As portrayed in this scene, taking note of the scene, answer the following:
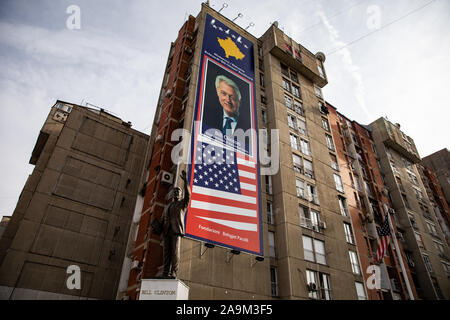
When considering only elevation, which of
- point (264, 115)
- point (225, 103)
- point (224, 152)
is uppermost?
point (264, 115)

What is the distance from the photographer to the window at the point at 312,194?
1223 inches

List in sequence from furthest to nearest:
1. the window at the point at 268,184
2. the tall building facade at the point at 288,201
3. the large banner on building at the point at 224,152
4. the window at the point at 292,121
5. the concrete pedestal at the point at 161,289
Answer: the window at the point at 292,121, the window at the point at 268,184, the large banner on building at the point at 224,152, the tall building facade at the point at 288,201, the concrete pedestal at the point at 161,289

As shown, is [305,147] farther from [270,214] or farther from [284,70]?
[284,70]

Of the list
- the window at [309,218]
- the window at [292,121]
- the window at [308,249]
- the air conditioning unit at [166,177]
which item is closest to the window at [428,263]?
the window at [309,218]

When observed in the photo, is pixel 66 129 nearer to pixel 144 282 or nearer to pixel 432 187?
pixel 144 282

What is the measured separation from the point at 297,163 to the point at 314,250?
9.87 meters

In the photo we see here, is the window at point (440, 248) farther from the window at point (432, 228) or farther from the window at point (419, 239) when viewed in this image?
the window at point (419, 239)

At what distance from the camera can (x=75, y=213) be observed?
32.6 metres

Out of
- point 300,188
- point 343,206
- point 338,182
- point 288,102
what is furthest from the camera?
point 288,102

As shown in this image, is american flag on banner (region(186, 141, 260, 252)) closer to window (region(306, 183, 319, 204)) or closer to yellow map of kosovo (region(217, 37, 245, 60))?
window (region(306, 183, 319, 204))

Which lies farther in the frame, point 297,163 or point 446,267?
point 446,267

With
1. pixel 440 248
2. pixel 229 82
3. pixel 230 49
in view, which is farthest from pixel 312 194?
pixel 440 248

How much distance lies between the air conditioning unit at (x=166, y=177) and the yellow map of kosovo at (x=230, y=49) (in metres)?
16.7

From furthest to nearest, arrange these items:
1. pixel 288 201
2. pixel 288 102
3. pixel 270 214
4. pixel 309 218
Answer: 1. pixel 288 102
2. pixel 309 218
3. pixel 288 201
4. pixel 270 214
